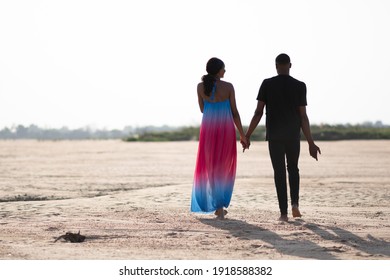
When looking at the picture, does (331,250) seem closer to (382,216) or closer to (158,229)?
(158,229)

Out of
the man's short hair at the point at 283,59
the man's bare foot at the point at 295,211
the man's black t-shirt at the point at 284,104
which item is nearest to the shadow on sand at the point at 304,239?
the man's bare foot at the point at 295,211

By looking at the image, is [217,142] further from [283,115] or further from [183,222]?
[183,222]

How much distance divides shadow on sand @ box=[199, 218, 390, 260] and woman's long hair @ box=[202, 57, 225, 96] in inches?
72.3

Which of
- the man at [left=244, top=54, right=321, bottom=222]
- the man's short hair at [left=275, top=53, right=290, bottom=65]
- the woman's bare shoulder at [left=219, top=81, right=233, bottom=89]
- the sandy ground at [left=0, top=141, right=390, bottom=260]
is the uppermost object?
the man's short hair at [left=275, top=53, right=290, bottom=65]

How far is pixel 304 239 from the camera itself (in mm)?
7082

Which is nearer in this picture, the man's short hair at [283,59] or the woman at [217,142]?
the man's short hair at [283,59]

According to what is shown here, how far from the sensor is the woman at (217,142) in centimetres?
866

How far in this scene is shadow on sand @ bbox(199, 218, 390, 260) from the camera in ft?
20.9

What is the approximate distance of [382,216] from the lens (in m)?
9.07

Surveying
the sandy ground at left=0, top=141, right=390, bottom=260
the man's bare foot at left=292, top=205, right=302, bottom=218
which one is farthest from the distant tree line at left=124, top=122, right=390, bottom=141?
the man's bare foot at left=292, top=205, right=302, bottom=218

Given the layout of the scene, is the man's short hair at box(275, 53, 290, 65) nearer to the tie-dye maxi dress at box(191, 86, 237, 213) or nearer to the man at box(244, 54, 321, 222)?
the man at box(244, 54, 321, 222)

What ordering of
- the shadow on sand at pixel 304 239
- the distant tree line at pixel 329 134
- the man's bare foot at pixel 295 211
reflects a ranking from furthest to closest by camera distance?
1. the distant tree line at pixel 329 134
2. the man's bare foot at pixel 295 211
3. the shadow on sand at pixel 304 239

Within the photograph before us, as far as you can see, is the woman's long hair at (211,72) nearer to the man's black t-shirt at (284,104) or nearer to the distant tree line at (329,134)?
the man's black t-shirt at (284,104)
